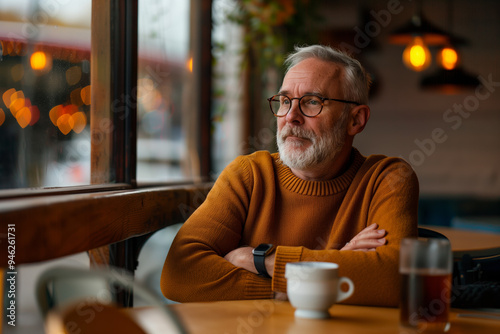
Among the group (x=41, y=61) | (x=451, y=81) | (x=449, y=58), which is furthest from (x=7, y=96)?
(x=449, y=58)

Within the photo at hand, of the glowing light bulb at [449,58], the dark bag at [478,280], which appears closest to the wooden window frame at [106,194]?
the dark bag at [478,280]

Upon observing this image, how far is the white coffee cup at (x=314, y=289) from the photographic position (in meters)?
1.10

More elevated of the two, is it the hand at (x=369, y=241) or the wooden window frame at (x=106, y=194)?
the wooden window frame at (x=106, y=194)

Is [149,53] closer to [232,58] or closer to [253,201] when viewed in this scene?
[253,201]

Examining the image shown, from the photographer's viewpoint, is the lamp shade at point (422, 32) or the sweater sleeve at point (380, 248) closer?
the sweater sleeve at point (380, 248)

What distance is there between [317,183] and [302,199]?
0.26 ft

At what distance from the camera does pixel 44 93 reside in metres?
1.48

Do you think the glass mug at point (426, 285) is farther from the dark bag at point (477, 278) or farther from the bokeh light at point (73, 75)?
the bokeh light at point (73, 75)

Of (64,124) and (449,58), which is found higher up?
(449,58)

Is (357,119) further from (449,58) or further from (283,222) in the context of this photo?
(449,58)

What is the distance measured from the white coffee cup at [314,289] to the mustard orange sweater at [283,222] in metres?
0.26

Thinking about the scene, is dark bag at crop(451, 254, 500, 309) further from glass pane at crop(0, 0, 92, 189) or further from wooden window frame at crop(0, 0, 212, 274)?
glass pane at crop(0, 0, 92, 189)

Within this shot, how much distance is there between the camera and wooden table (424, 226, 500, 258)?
188 cm

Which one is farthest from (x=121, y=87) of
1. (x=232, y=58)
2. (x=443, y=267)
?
(x=232, y=58)
